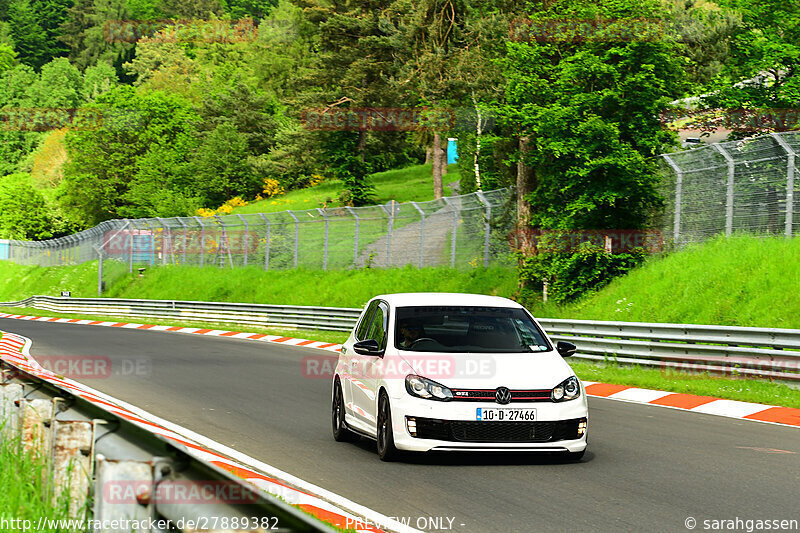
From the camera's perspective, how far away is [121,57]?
184 m

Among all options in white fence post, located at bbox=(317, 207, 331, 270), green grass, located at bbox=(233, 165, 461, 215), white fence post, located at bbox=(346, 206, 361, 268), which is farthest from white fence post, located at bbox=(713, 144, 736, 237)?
green grass, located at bbox=(233, 165, 461, 215)

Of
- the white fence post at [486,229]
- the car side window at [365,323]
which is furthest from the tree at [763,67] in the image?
the car side window at [365,323]

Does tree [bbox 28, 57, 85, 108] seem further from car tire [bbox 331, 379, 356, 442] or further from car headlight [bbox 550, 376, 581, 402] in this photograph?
car headlight [bbox 550, 376, 581, 402]

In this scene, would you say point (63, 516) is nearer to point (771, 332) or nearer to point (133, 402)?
point (133, 402)

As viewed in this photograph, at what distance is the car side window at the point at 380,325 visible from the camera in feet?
35.1

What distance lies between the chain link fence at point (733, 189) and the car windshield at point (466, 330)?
12430 mm

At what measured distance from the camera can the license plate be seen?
9.26 m

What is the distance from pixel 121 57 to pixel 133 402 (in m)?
179

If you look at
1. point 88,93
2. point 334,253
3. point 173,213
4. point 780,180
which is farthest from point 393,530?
point 88,93

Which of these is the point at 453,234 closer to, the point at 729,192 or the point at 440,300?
the point at 729,192

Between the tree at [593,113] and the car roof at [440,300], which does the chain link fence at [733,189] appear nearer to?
the tree at [593,113]

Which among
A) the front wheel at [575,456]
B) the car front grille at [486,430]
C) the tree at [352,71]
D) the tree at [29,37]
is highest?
the tree at [29,37]

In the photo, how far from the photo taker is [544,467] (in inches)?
372

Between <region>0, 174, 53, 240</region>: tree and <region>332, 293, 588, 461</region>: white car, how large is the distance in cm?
10327
